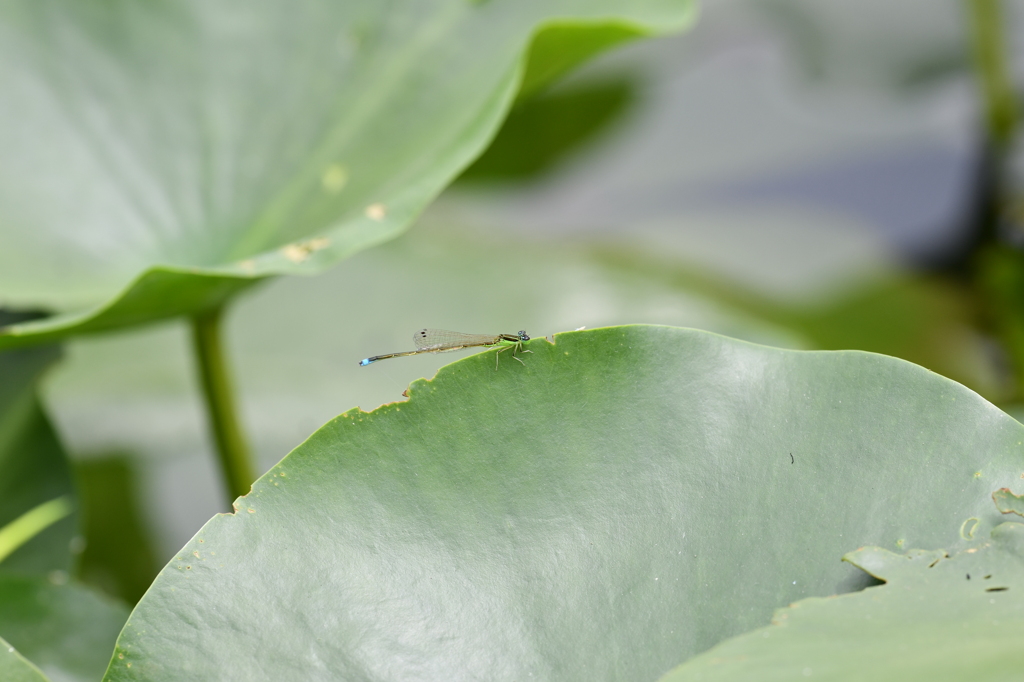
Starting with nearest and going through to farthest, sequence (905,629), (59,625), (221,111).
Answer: (905,629) < (59,625) < (221,111)

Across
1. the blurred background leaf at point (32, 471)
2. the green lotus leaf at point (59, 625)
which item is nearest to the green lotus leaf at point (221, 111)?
the blurred background leaf at point (32, 471)

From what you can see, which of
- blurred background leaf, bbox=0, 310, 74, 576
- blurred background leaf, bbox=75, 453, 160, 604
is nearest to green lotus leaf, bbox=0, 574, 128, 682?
blurred background leaf, bbox=0, 310, 74, 576

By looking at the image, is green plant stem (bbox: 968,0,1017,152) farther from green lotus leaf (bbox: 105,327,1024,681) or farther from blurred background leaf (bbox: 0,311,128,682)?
blurred background leaf (bbox: 0,311,128,682)

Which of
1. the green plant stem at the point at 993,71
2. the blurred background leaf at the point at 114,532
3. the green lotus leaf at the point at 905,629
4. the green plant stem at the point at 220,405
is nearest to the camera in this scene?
the green lotus leaf at the point at 905,629

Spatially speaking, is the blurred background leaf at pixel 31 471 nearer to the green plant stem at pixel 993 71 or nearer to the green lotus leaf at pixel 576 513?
the green lotus leaf at pixel 576 513

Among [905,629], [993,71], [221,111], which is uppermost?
[993,71]

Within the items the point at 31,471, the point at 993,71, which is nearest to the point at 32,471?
the point at 31,471

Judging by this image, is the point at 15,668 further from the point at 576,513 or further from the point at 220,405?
the point at 220,405
